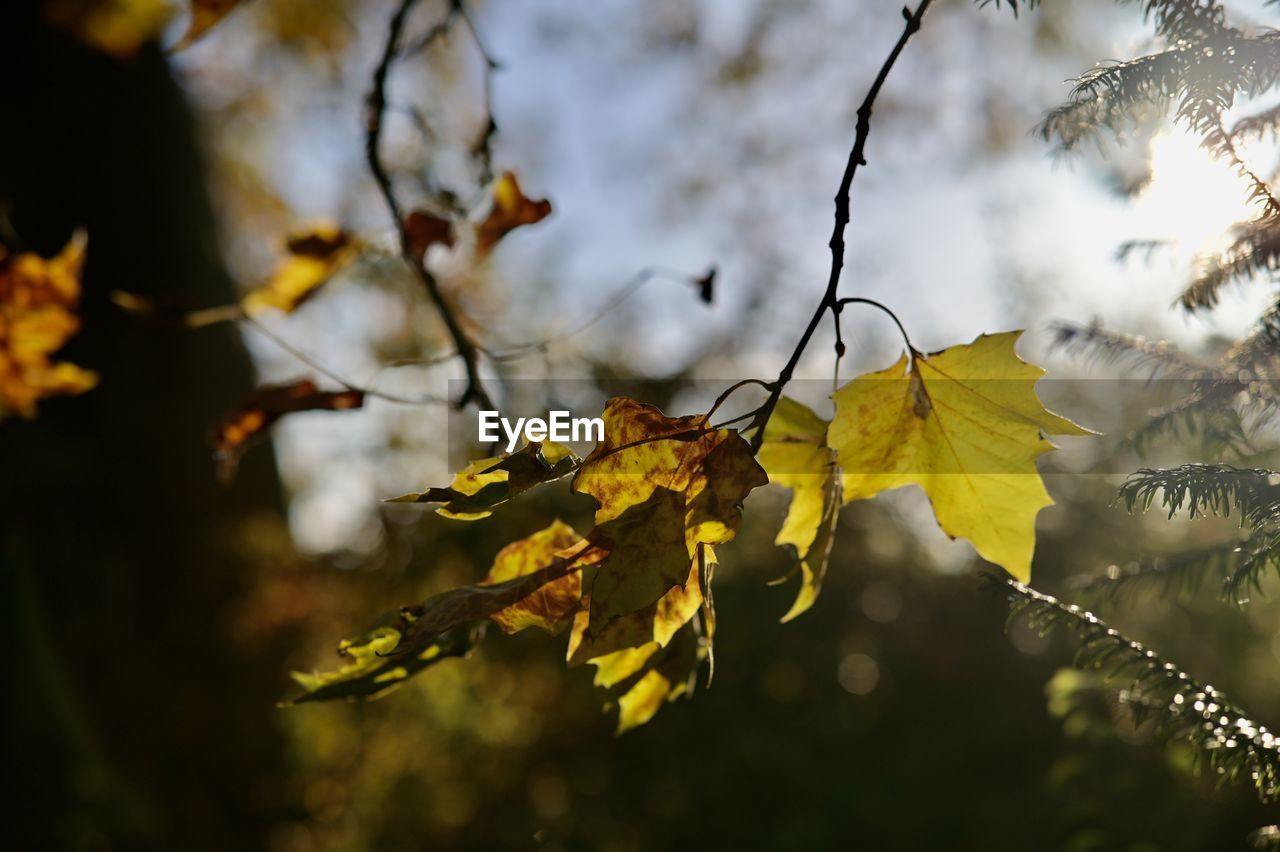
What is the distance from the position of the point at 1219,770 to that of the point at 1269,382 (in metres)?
0.22

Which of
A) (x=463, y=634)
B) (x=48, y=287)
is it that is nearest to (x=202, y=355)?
(x=48, y=287)

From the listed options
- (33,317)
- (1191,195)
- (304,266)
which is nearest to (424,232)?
(304,266)

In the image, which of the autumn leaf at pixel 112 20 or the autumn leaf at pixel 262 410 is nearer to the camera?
the autumn leaf at pixel 262 410

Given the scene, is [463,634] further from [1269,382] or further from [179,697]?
[179,697]

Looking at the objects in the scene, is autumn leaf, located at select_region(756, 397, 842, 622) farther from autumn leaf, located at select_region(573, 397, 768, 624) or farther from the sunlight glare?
the sunlight glare

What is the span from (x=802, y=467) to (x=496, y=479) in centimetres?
19

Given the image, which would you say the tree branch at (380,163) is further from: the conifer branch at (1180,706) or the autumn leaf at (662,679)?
the conifer branch at (1180,706)

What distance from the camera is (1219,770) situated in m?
0.46

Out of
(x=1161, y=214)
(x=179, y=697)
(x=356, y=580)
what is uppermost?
(x=1161, y=214)

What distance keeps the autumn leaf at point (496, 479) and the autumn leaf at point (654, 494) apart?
16 millimetres

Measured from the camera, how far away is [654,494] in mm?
430

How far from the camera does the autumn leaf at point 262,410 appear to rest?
746 millimetres

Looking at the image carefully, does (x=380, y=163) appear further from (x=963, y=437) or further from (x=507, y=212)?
(x=963, y=437)

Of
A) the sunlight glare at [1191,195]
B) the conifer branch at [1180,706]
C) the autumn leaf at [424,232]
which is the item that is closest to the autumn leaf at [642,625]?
the conifer branch at [1180,706]
